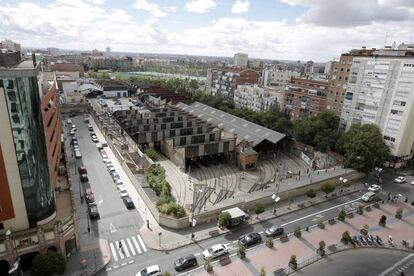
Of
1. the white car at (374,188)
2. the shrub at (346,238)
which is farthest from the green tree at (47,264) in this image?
the white car at (374,188)

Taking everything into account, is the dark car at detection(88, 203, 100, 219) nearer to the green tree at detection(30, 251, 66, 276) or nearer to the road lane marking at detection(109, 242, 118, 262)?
the road lane marking at detection(109, 242, 118, 262)

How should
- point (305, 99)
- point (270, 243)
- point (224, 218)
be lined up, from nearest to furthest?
point (270, 243) < point (224, 218) < point (305, 99)

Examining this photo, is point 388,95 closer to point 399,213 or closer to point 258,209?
point 399,213

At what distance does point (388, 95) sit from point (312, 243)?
45.5 metres

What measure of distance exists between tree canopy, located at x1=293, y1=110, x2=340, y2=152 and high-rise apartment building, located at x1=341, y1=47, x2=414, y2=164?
5303 millimetres

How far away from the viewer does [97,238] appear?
124 feet

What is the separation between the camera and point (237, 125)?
82.8 metres

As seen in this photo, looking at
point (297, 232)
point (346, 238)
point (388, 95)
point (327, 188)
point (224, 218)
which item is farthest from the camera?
point (388, 95)

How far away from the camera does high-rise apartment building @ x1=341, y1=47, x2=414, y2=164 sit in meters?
62.3

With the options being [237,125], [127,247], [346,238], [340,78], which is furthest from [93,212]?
[340,78]

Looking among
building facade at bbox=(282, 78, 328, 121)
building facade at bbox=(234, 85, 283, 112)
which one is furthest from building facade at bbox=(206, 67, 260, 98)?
building facade at bbox=(282, 78, 328, 121)

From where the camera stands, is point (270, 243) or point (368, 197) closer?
point (270, 243)

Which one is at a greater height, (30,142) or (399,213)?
(30,142)

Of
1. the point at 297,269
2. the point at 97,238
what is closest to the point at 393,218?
the point at 297,269
